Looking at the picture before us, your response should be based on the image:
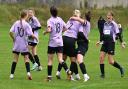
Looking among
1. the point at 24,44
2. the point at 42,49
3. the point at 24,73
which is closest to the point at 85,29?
the point at 24,44

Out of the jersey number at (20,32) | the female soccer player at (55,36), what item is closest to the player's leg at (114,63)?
the female soccer player at (55,36)

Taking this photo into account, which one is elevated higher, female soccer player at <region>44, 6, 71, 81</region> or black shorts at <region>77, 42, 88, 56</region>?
female soccer player at <region>44, 6, 71, 81</region>

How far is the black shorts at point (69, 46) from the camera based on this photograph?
16.5 m

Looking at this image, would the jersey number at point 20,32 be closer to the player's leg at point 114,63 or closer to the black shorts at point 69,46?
the black shorts at point 69,46

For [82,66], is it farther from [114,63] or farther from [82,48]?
[114,63]

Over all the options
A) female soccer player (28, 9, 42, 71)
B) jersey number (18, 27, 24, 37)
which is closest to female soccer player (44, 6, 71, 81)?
jersey number (18, 27, 24, 37)

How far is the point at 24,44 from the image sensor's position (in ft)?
53.8

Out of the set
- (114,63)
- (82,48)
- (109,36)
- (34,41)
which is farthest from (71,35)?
(34,41)

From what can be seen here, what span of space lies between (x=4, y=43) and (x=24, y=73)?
16.8 m

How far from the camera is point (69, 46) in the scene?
16.6 m

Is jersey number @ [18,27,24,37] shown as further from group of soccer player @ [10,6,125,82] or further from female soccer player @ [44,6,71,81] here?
female soccer player @ [44,6,71,81]

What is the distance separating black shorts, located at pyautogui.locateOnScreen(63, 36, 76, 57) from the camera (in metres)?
16.5

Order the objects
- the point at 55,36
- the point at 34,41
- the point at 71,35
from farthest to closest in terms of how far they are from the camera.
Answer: the point at 34,41 → the point at 71,35 → the point at 55,36

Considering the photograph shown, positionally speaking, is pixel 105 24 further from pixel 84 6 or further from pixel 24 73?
pixel 84 6
